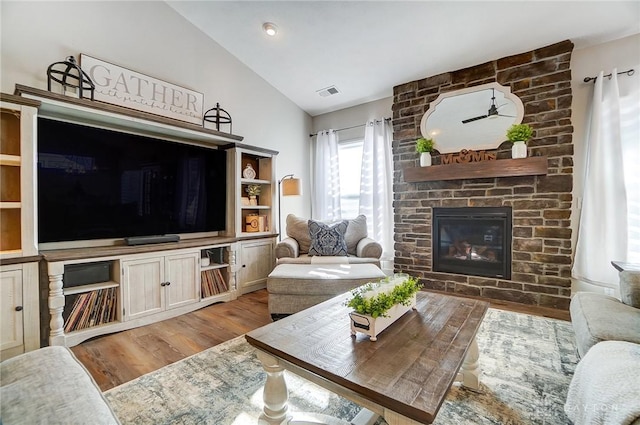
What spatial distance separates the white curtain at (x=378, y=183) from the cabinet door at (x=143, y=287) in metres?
2.70

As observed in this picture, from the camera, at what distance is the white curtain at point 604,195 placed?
2631mm

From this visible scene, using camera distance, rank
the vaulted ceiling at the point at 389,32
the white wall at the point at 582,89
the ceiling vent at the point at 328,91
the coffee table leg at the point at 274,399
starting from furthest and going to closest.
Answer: the ceiling vent at the point at 328,91, the white wall at the point at 582,89, the vaulted ceiling at the point at 389,32, the coffee table leg at the point at 274,399

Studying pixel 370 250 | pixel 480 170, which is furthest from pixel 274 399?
pixel 480 170

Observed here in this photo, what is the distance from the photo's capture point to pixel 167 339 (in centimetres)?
225

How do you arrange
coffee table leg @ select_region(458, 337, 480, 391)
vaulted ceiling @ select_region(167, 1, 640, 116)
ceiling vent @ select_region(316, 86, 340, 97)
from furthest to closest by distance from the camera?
1. ceiling vent @ select_region(316, 86, 340, 97)
2. vaulted ceiling @ select_region(167, 1, 640, 116)
3. coffee table leg @ select_region(458, 337, 480, 391)

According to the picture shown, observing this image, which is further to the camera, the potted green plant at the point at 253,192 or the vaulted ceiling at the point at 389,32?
the potted green plant at the point at 253,192

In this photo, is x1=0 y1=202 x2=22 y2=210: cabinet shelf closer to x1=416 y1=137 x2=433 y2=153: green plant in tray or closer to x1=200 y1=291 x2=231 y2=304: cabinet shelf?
x1=200 y1=291 x2=231 y2=304: cabinet shelf

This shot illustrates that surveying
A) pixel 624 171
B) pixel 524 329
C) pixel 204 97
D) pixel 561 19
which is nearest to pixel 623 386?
pixel 524 329

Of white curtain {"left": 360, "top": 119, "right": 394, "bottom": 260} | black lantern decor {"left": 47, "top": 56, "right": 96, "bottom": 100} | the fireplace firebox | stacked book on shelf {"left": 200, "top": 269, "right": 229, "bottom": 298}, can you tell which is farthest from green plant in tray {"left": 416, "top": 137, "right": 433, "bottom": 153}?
black lantern decor {"left": 47, "top": 56, "right": 96, "bottom": 100}

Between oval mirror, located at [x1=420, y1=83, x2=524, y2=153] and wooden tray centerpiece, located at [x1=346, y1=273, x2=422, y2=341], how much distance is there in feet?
8.27

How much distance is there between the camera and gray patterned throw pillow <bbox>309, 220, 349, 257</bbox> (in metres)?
3.22

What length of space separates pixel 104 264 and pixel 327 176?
305 cm

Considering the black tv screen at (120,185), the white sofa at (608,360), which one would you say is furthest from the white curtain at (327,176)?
the white sofa at (608,360)

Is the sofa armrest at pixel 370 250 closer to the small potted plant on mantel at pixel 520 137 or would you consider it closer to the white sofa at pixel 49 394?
the small potted plant on mantel at pixel 520 137
